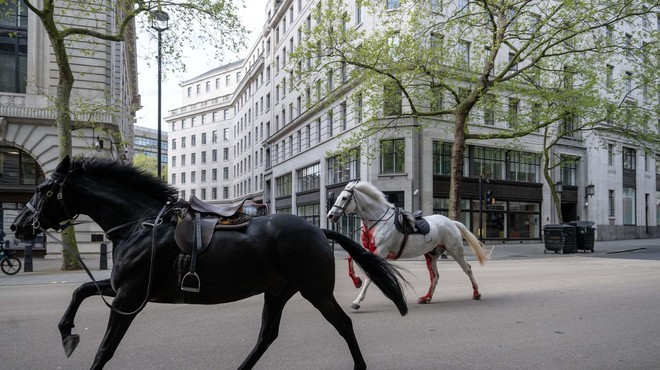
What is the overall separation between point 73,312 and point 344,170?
3094 centimetres

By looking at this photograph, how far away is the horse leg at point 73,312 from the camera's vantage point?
3.63 m

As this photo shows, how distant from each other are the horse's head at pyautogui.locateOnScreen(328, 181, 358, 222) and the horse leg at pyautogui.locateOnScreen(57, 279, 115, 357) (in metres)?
4.40

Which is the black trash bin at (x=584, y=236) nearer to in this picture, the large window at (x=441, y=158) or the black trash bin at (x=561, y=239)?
the black trash bin at (x=561, y=239)

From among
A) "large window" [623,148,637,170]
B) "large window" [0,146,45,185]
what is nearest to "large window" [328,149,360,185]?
"large window" [0,146,45,185]

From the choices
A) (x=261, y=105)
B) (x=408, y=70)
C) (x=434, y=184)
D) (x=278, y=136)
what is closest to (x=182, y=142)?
(x=261, y=105)

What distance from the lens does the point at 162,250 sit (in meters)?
3.78

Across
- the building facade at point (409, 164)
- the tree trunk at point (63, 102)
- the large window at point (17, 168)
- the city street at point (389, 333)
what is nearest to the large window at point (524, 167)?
the building facade at point (409, 164)

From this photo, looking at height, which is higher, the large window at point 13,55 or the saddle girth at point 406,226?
the large window at point 13,55

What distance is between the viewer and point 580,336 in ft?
18.8

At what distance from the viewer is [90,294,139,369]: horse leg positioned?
11.3 ft

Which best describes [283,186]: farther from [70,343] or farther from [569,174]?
[70,343]

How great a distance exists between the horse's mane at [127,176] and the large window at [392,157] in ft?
86.7

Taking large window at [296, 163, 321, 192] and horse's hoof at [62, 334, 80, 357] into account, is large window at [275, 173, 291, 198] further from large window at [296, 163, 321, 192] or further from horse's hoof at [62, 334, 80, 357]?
horse's hoof at [62, 334, 80, 357]

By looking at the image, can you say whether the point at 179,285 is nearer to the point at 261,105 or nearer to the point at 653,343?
the point at 653,343
